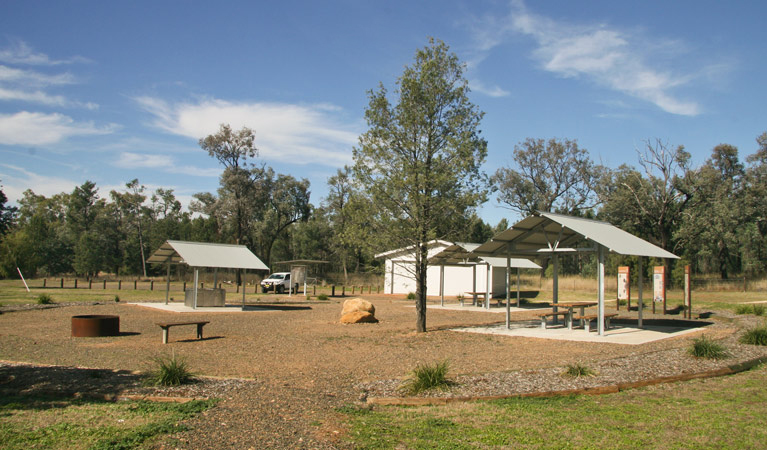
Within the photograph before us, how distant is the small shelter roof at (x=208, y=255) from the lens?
2316 cm

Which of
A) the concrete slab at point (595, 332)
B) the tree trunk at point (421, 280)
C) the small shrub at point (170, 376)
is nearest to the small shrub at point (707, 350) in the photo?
the concrete slab at point (595, 332)

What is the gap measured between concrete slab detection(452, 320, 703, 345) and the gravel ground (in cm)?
65

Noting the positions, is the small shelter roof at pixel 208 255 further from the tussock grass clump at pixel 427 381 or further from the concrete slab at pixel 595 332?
the tussock grass clump at pixel 427 381

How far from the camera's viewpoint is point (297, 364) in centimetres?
1010

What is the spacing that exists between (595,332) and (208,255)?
55.4 feet

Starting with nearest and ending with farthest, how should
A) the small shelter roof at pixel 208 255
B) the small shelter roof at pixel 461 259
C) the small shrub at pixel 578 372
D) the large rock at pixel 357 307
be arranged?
the small shrub at pixel 578 372
the large rock at pixel 357 307
the small shelter roof at pixel 208 255
the small shelter roof at pixel 461 259

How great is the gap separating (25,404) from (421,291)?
10345 millimetres

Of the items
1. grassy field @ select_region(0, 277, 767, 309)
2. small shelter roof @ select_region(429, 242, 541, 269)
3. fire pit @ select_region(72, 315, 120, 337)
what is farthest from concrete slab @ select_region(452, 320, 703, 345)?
fire pit @ select_region(72, 315, 120, 337)

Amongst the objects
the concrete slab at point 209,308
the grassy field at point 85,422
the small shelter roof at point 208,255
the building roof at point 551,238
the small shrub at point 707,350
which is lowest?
the concrete slab at point 209,308

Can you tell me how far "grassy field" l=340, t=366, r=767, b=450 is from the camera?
17.0 feet

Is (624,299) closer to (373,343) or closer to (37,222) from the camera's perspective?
(373,343)

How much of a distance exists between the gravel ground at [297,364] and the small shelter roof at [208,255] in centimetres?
570

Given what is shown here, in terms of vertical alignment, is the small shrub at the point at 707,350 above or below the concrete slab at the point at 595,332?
above

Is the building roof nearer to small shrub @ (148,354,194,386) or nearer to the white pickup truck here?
small shrub @ (148,354,194,386)
